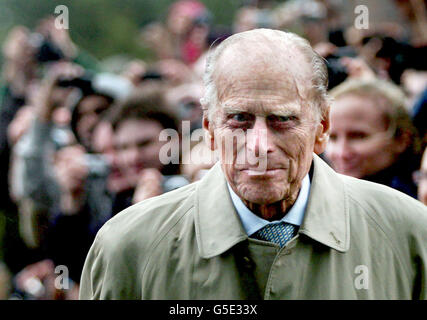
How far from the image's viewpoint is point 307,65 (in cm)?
283

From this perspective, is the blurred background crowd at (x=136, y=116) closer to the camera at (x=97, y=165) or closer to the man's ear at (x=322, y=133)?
the camera at (x=97, y=165)

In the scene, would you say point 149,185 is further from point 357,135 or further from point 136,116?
point 357,135

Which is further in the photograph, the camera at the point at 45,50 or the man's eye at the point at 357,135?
the camera at the point at 45,50

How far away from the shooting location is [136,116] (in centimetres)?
484

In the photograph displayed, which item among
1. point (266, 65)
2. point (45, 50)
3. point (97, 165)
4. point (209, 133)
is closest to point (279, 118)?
point (266, 65)

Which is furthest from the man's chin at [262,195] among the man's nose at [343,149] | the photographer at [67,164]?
the photographer at [67,164]

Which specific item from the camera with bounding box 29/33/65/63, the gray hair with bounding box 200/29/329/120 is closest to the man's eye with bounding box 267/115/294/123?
the gray hair with bounding box 200/29/329/120

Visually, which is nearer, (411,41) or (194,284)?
(194,284)

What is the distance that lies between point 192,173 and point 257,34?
1.77m

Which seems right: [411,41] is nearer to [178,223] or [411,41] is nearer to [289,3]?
[289,3]

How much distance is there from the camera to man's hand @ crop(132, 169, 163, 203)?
14.3 ft

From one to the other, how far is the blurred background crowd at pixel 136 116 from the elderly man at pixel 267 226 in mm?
1029

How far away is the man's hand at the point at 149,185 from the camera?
4.35 metres

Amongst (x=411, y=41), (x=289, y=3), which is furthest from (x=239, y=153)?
(x=289, y=3)
